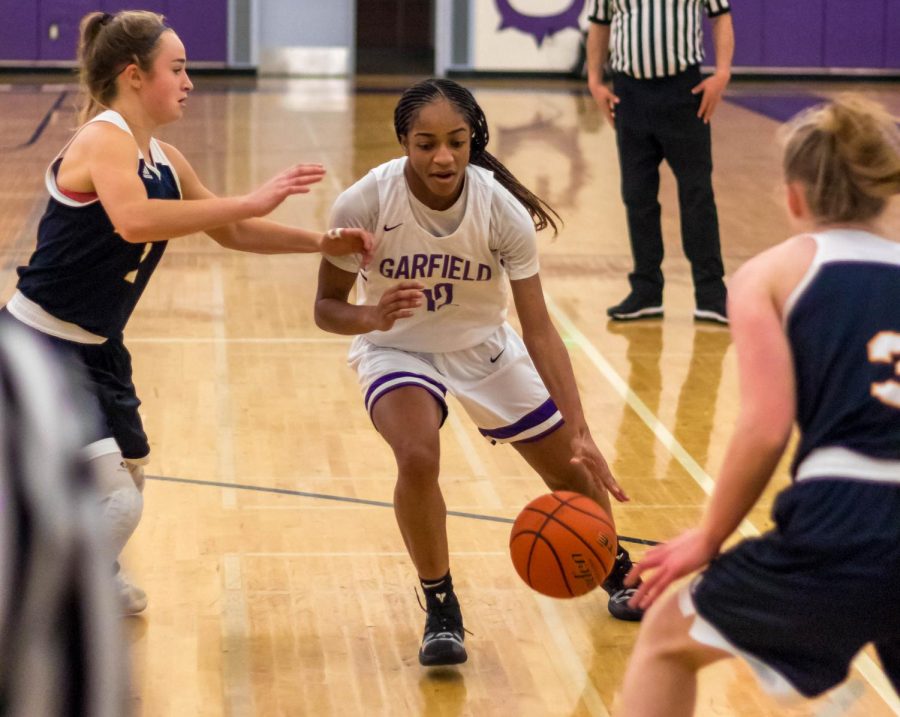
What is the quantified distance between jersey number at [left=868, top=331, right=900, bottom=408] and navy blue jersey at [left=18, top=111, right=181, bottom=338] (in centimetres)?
199

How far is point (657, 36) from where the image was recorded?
7.37 meters

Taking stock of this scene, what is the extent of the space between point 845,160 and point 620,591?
2103 millimetres

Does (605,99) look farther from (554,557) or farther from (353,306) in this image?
(554,557)

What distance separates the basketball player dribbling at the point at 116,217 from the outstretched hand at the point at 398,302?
0.66 feet

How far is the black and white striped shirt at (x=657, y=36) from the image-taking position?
7.36 meters

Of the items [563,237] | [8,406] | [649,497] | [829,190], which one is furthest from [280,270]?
[8,406]

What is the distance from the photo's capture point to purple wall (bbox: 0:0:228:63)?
19781mm

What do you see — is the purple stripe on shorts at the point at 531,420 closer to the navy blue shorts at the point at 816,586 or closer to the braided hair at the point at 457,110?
the braided hair at the point at 457,110

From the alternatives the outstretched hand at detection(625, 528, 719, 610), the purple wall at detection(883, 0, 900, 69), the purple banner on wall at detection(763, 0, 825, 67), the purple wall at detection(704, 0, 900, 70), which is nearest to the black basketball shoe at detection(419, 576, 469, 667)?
the outstretched hand at detection(625, 528, 719, 610)

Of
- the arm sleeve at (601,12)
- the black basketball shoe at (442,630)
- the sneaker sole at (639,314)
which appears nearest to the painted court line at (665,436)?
the sneaker sole at (639,314)

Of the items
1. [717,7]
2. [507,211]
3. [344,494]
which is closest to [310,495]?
Answer: [344,494]

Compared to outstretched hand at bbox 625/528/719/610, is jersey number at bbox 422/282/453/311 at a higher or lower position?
higher

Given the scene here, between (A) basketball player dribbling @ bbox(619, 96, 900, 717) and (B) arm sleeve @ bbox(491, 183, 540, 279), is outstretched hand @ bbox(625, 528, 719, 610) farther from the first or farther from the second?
(B) arm sleeve @ bbox(491, 183, 540, 279)

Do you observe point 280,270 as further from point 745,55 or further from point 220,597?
point 745,55
